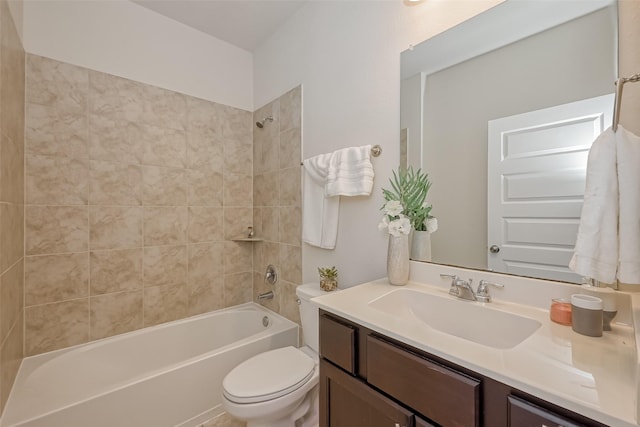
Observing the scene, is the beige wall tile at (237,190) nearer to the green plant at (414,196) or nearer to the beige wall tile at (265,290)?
the beige wall tile at (265,290)

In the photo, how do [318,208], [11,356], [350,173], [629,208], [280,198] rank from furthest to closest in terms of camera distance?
[280,198], [318,208], [350,173], [11,356], [629,208]

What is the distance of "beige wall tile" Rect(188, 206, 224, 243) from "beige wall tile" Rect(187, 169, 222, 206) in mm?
55

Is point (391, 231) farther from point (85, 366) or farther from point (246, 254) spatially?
point (85, 366)

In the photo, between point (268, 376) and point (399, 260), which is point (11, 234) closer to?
point (268, 376)

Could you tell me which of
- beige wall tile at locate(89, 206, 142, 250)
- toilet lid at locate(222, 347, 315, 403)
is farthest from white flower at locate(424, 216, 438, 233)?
beige wall tile at locate(89, 206, 142, 250)

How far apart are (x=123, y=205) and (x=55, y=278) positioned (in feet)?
1.81

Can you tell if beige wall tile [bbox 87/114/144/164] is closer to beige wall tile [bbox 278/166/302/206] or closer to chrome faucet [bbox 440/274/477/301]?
beige wall tile [bbox 278/166/302/206]

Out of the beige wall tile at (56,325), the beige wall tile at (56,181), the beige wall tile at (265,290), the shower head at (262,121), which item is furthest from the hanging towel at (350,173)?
the beige wall tile at (56,325)

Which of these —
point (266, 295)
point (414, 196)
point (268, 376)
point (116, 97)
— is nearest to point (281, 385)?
point (268, 376)

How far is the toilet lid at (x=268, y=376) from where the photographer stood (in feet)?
3.89

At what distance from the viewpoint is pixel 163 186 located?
1.97 metres

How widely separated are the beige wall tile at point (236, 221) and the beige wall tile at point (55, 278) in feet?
3.04

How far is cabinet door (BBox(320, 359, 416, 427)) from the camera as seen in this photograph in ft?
2.52

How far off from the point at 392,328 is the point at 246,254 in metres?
1.84
